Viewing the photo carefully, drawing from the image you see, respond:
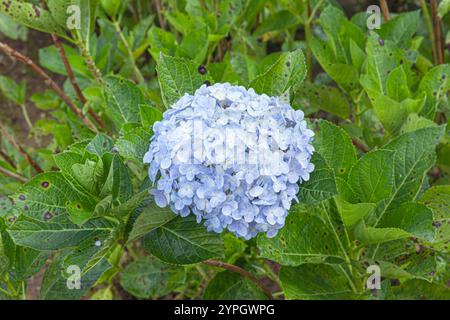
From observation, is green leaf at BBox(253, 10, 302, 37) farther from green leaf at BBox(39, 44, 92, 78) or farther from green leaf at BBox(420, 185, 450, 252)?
green leaf at BBox(420, 185, 450, 252)

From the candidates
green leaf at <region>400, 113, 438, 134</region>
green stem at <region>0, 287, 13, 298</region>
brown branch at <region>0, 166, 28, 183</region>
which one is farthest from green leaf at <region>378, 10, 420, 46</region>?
green stem at <region>0, 287, 13, 298</region>

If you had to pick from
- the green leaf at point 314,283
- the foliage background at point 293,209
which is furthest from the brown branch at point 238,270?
the green leaf at point 314,283

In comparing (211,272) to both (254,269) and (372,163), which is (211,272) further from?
(372,163)

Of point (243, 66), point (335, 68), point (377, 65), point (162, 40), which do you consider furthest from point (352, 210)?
point (162, 40)

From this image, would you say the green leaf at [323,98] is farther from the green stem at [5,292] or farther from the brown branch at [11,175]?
the green stem at [5,292]

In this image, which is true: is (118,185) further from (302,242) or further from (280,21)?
(280,21)
